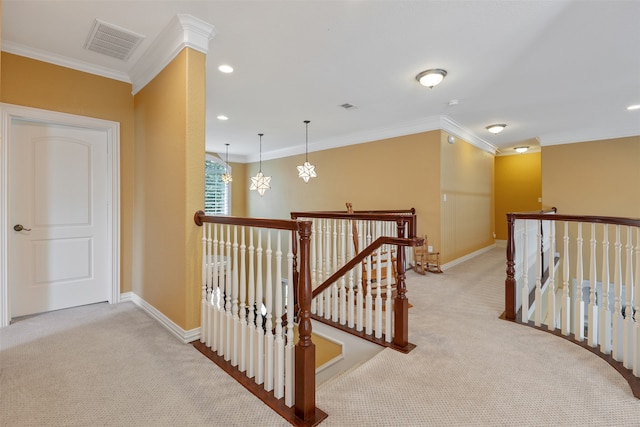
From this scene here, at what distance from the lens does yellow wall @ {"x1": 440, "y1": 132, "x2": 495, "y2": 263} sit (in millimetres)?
5218

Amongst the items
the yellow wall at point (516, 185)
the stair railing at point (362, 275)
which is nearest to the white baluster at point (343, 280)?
the stair railing at point (362, 275)

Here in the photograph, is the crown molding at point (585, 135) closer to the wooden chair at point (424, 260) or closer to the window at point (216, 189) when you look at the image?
the wooden chair at point (424, 260)

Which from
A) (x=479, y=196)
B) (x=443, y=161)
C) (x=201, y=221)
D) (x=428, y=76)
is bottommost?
(x=201, y=221)

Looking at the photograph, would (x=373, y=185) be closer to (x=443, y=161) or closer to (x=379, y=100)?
(x=443, y=161)

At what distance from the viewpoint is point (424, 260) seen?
16.3ft

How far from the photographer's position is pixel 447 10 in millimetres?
2293

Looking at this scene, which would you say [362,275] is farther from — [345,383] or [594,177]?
[594,177]

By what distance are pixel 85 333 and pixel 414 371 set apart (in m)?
2.70

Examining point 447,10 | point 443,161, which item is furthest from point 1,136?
point 443,161

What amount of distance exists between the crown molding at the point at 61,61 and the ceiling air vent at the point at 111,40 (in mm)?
368

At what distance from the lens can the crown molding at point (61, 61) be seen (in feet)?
8.90

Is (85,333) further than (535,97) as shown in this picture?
No

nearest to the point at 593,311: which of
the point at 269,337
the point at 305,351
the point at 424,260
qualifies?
the point at 305,351

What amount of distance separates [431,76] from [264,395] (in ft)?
11.0
